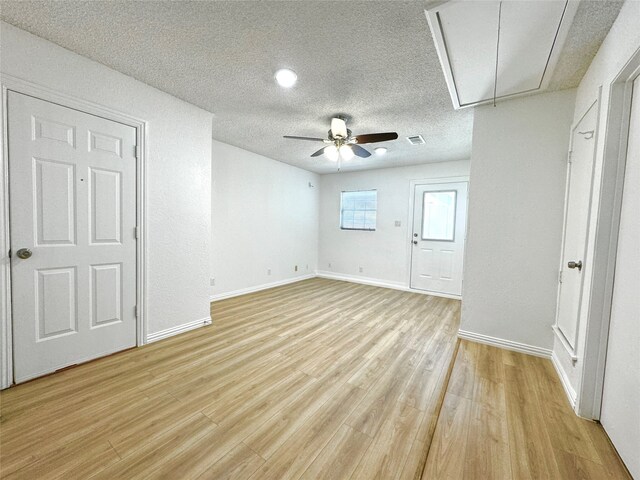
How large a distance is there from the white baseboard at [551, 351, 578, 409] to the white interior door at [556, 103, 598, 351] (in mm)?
256

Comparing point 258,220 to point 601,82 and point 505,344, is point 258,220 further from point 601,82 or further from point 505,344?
point 601,82

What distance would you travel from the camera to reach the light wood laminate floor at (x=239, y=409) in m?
1.24

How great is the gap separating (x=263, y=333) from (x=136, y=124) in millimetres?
2347

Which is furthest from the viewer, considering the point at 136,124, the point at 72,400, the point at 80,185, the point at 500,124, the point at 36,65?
the point at 500,124

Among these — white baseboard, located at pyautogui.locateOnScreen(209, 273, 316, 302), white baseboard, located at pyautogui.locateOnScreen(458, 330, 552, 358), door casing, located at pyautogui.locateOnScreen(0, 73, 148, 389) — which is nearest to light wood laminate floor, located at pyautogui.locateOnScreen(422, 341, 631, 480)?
white baseboard, located at pyautogui.locateOnScreen(458, 330, 552, 358)

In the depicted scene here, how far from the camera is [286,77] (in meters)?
2.12

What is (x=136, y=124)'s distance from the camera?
231cm

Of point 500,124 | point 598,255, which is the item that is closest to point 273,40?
point 500,124

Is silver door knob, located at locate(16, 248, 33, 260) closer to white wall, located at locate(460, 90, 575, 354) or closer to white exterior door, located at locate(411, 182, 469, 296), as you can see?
white wall, located at locate(460, 90, 575, 354)

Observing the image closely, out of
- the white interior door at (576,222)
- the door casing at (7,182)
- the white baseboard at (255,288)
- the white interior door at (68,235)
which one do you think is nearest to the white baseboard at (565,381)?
the white interior door at (576,222)

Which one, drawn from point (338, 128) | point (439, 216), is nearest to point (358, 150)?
point (338, 128)

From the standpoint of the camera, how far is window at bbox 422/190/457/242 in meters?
4.57

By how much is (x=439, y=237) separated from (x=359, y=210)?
5.71ft

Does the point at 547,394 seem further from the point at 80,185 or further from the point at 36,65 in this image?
the point at 36,65
